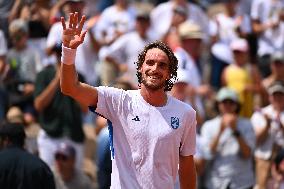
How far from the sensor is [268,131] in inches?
492

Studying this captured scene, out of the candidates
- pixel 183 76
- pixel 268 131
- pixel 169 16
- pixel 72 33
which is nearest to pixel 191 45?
pixel 183 76

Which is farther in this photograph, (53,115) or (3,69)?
(3,69)

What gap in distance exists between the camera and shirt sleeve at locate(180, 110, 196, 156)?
7.51m

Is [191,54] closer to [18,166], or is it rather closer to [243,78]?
[243,78]

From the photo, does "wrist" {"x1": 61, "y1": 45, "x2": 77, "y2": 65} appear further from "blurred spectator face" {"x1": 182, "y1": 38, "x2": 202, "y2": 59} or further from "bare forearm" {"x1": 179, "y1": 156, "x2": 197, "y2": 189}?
"blurred spectator face" {"x1": 182, "y1": 38, "x2": 202, "y2": 59}

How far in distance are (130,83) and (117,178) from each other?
17.3 ft

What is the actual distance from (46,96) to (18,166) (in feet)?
10.9

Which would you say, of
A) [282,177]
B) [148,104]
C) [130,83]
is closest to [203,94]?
[130,83]

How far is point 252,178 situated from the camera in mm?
11930

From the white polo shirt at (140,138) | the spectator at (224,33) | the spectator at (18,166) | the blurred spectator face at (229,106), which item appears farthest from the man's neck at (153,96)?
the spectator at (224,33)

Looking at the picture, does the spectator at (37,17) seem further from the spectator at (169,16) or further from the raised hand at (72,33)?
the raised hand at (72,33)

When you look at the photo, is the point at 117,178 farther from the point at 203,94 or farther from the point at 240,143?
the point at 203,94

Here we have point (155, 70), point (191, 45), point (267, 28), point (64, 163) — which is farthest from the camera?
point (267, 28)

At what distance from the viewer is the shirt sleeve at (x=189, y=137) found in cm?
751
